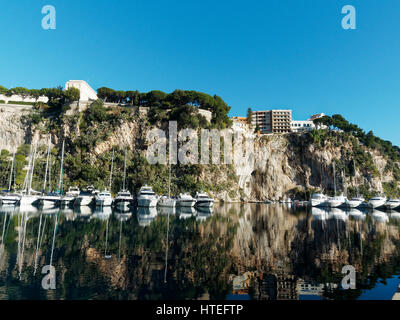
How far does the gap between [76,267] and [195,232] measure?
349 inches

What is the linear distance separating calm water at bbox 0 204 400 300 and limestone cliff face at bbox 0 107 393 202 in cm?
3504

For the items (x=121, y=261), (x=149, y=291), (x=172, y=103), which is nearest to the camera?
(x=149, y=291)

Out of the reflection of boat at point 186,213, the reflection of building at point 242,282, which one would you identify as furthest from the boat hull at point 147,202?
the reflection of building at point 242,282

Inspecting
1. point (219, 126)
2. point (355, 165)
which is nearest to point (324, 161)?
point (355, 165)

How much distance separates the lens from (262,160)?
63.0m

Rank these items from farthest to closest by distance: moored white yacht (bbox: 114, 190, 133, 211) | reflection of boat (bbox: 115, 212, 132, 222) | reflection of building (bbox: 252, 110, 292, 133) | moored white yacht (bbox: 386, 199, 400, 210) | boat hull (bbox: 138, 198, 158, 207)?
reflection of building (bbox: 252, 110, 292, 133) < moored white yacht (bbox: 386, 199, 400, 210) < moored white yacht (bbox: 114, 190, 133, 211) < boat hull (bbox: 138, 198, 158, 207) < reflection of boat (bbox: 115, 212, 132, 222)

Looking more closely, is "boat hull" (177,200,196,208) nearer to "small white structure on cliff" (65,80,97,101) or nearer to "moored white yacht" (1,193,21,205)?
"moored white yacht" (1,193,21,205)

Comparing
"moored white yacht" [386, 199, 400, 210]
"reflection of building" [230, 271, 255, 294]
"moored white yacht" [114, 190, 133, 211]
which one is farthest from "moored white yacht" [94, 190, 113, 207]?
"moored white yacht" [386, 199, 400, 210]

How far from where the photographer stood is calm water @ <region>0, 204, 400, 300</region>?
757cm

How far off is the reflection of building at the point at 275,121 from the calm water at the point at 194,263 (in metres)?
75.0

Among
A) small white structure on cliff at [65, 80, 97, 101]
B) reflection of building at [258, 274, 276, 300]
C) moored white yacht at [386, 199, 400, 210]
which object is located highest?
small white structure on cliff at [65, 80, 97, 101]

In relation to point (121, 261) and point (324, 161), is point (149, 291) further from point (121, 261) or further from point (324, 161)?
point (324, 161)

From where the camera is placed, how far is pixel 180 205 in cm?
3991

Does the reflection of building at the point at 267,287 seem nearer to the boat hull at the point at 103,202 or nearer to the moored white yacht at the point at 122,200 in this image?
the moored white yacht at the point at 122,200
